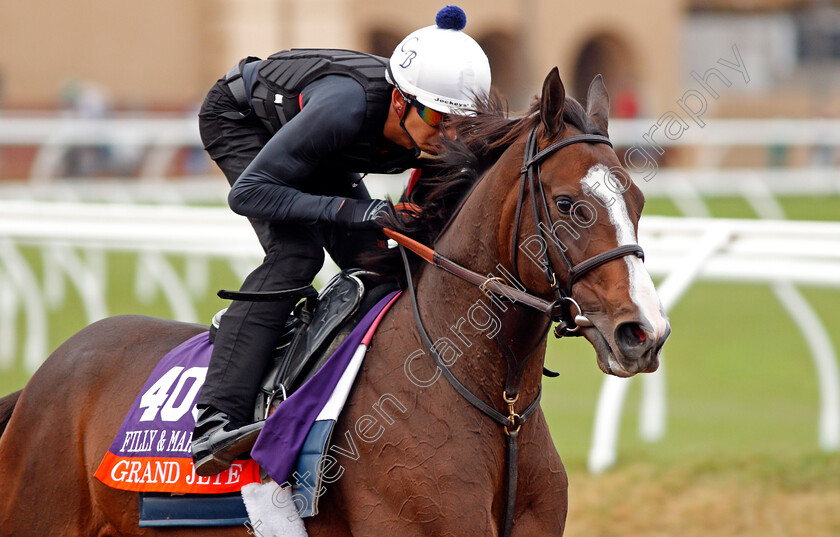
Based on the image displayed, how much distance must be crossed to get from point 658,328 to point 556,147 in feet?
1.89

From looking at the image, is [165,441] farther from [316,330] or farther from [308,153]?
[308,153]

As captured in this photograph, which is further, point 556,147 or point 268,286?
point 268,286

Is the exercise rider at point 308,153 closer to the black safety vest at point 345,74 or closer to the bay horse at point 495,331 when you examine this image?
the black safety vest at point 345,74

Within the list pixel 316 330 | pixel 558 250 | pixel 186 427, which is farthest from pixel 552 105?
pixel 186 427

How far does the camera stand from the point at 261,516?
3238mm

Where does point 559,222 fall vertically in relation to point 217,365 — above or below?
above

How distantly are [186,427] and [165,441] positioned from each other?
0.09m

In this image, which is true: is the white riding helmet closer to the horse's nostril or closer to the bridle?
the bridle

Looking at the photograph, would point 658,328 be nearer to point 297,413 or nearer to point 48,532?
point 297,413

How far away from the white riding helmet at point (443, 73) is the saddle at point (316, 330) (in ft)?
1.90

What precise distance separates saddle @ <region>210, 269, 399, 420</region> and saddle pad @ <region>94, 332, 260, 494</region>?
0.24m

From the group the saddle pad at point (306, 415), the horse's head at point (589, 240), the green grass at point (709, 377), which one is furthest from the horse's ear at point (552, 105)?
the green grass at point (709, 377)

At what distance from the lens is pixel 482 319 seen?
3141 mm

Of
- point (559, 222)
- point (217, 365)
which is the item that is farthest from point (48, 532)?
point (559, 222)
